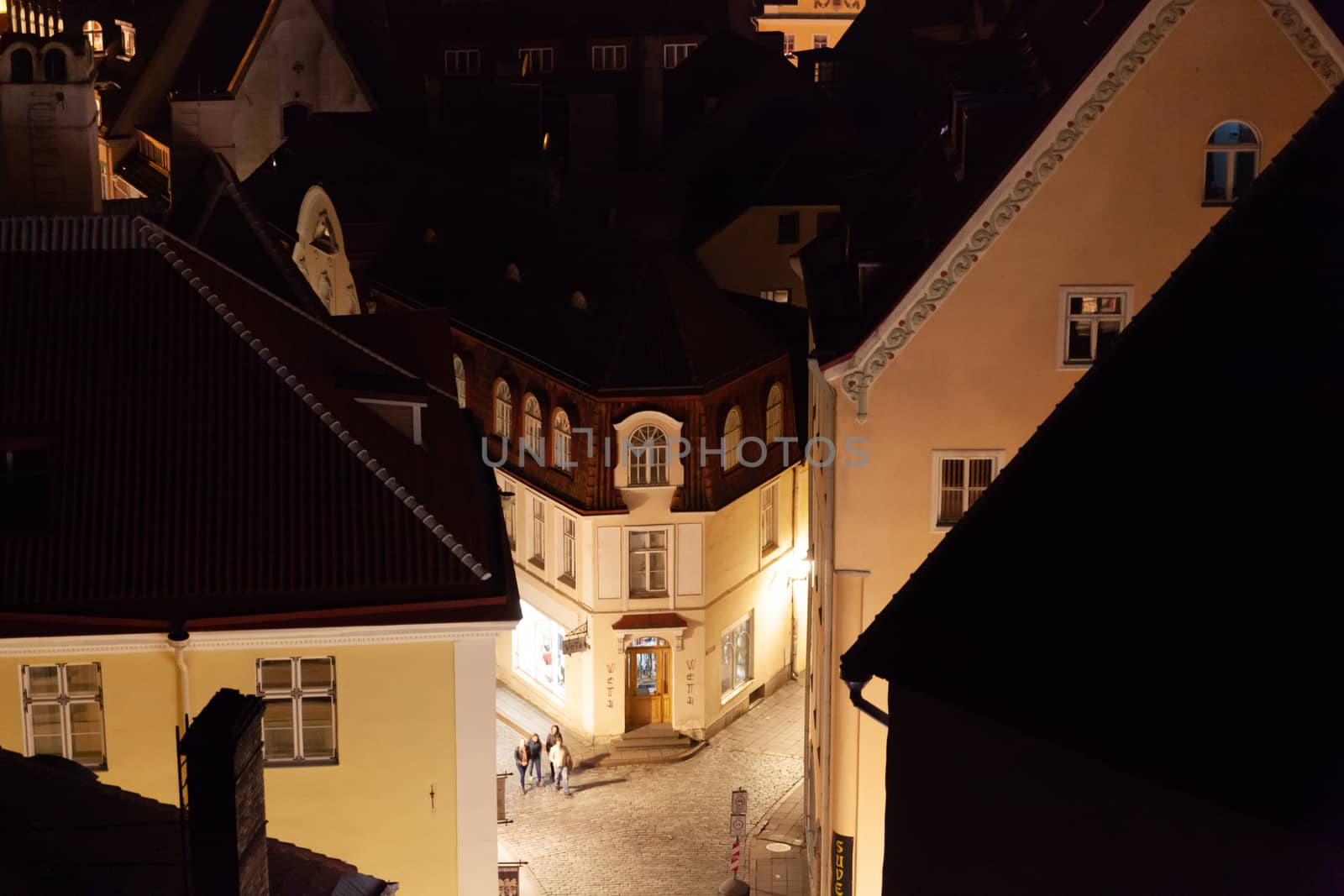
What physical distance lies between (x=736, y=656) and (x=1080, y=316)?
25427 millimetres

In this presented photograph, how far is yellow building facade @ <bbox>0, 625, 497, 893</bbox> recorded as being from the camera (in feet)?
92.0

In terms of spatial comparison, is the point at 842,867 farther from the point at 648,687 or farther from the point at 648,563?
the point at 648,687

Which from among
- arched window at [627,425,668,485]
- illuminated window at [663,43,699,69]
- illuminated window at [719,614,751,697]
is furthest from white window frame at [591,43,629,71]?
arched window at [627,425,668,485]

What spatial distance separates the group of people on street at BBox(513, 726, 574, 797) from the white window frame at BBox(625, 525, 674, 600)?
15.7 feet

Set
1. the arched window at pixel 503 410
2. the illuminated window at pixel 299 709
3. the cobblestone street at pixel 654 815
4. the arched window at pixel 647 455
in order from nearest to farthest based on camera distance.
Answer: the illuminated window at pixel 299 709 < the cobblestone street at pixel 654 815 < the arched window at pixel 647 455 < the arched window at pixel 503 410

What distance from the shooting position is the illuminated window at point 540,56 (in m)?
87.7

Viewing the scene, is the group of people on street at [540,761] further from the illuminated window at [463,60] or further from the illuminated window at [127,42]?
the illuminated window at [127,42]

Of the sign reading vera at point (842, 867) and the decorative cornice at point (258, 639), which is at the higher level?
the decorative cornice at point (258, 639)

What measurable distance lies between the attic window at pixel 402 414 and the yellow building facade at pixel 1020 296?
21.8ft

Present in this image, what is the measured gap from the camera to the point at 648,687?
54094mm

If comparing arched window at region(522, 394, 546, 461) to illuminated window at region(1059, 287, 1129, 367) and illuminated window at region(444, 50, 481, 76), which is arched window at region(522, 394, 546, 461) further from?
illuminated window at region(444, 50, 481, 76)

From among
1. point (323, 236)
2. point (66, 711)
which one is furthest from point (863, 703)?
point (323, 236)

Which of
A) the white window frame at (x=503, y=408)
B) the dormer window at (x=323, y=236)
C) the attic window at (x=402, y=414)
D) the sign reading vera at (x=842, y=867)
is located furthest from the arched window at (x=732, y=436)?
the attic window at (x=402, y=414)

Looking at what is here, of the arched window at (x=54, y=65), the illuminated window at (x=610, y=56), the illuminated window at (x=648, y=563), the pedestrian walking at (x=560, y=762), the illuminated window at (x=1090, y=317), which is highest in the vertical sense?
the illuminated window at (x=610, y=56)
